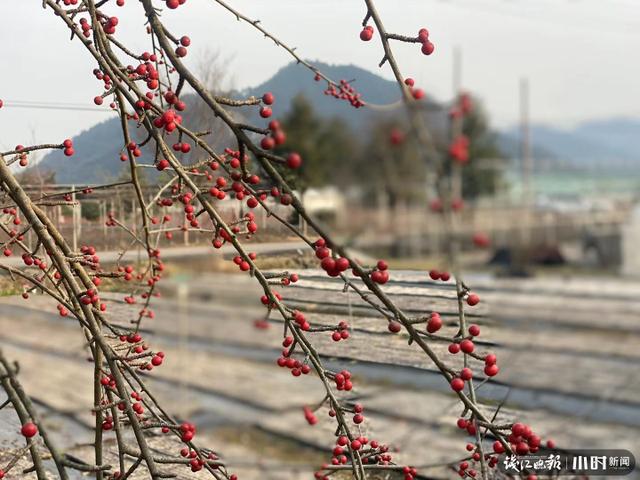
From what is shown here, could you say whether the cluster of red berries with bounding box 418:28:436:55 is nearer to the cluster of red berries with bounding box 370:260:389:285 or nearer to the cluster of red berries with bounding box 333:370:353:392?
the cluster of red berries with bounding box 370:260:389:285

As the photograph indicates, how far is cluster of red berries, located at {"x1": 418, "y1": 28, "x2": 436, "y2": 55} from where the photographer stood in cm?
87

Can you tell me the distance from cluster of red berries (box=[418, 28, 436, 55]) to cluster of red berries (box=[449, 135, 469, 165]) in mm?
503

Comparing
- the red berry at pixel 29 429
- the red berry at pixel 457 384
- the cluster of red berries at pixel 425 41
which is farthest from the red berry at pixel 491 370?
the red berry at pixel 29 429

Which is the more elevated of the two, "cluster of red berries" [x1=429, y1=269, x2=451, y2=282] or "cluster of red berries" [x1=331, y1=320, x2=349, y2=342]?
"cluster of red berries" [x1=429, y1=269, x2=451, y2=282]

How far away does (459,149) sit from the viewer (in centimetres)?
39

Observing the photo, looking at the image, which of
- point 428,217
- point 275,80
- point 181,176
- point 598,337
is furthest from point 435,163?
point 598,337

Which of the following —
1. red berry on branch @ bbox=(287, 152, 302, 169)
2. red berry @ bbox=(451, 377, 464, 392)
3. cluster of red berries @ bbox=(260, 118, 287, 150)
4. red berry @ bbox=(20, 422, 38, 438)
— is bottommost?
red berry @ bbox=(20, 422, 38, 438)

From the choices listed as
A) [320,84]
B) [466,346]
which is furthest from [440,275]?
[320,84]

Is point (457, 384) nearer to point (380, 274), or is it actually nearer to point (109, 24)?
point (380, 274)

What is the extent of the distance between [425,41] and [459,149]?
0.53 m

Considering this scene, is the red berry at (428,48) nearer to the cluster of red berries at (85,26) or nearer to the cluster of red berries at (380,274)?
the cluster of red berries at (380,274)

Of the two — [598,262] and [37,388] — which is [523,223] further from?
[598,262]

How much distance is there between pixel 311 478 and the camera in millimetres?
2166

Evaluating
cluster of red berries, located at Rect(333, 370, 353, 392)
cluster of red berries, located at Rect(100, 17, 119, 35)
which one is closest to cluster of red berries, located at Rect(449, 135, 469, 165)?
cluster of red berries, located at Rect(333, 370, 353, 392)
